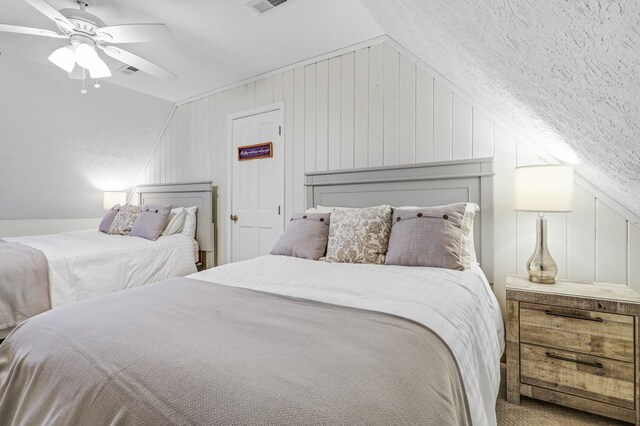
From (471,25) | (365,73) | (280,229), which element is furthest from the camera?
(280,229)

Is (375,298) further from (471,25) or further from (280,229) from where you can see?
(280,229)

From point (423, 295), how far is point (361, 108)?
186 centimetres

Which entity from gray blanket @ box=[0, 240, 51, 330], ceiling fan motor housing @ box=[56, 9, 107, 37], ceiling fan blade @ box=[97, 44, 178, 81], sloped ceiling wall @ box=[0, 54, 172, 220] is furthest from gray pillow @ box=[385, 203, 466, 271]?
sloped ceiling wall @ box=[0, 54, 172, 220]

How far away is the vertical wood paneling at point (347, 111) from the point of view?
2.68 metres

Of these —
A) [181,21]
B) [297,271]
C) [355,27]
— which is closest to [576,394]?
[297,271]

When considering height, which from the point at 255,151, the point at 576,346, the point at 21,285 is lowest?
the point at 576,346

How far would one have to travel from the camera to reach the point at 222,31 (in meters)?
2.39

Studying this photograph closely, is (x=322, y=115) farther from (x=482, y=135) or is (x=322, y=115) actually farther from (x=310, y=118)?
(x=482, y=135)

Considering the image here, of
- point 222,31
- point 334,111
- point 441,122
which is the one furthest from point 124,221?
point 441,122

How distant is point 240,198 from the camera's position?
3.40 metres

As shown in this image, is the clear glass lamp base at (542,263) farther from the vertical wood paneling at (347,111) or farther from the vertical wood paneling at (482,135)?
the vertical wood paneling at (347,111)

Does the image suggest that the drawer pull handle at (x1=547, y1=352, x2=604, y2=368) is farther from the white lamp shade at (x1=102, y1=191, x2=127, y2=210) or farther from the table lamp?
the white lamp shade at (x1=102, y1=191, x2=127, y2=210)

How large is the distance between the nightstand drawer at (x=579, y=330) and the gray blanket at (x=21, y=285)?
122 inches

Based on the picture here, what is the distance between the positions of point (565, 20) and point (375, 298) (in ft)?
3.15
